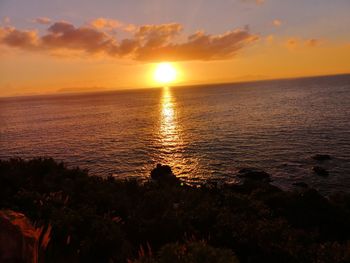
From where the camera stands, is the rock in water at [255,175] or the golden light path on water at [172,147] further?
the golden light path on water at [172,147]

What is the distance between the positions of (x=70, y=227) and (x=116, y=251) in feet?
7.86

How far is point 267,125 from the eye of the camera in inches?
2776

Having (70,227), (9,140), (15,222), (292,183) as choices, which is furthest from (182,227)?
(9,140)

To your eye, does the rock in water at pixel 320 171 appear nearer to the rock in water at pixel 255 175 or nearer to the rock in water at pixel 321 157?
the rock in water at pixel 321 157

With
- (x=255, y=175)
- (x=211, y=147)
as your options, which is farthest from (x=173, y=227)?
(x=211, y=147)

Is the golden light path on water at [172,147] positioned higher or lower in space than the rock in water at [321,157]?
lower

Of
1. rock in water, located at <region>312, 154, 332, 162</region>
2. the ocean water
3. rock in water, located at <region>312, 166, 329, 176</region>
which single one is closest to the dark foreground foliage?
rock in water, located at <region>312, 166, 329, 176</region>

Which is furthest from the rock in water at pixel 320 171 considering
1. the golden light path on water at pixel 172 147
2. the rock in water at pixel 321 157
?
the golden light path on water at pixel 172 147

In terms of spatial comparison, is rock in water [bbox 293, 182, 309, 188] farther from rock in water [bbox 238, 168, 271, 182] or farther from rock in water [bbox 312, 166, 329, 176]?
rock in water [bbox 312, 166, 329, 176]

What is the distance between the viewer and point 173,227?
1285 cm

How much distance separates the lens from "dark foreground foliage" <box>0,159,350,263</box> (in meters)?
9.91

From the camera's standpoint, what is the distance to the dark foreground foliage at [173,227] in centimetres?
991

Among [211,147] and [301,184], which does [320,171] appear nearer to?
[301,184]

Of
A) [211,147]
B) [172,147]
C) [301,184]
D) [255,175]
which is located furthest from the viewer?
[172,147]
